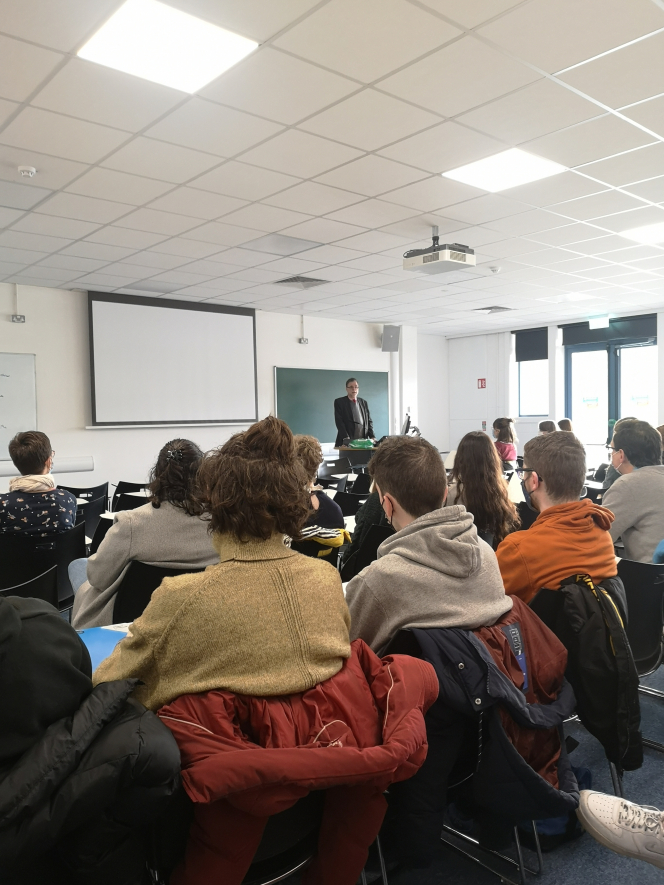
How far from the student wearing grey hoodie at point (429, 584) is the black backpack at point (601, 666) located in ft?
0.98

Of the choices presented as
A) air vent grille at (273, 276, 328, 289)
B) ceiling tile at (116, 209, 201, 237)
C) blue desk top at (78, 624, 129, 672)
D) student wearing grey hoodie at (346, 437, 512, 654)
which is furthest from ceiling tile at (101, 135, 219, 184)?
air vent grille at (273, 276, 328, 289)

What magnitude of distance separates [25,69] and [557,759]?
3.45 metres

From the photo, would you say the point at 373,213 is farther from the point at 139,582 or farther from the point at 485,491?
the point at 139,582

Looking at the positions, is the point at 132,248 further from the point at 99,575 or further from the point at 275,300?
the point at 99,575

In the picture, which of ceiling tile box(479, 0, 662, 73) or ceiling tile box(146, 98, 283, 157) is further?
ceiling tile box(146, 98, 283, 157)

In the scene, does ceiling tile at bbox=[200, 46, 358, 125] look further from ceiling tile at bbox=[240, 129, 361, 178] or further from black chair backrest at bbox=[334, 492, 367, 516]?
black chair backrest at bbox=[334, 492, 367, 516]

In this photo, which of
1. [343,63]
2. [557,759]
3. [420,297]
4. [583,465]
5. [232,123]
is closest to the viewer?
[557,759]

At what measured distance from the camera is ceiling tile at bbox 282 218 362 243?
17.9ft

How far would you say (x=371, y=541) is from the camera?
300cm

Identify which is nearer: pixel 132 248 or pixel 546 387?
pixel 132 248

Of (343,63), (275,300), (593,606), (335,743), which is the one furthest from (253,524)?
(275,300)

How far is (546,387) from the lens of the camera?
39.1 feet

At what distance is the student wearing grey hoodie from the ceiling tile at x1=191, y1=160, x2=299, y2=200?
3.25 m

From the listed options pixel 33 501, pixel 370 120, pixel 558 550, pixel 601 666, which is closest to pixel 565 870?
pixel 601 666
